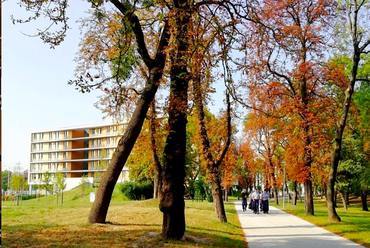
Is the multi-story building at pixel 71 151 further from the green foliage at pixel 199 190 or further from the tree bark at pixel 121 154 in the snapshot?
the tree bark at pixel 121 154

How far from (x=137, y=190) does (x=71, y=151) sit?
5863 centimetres

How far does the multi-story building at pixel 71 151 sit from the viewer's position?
110m

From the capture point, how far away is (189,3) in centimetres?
1341

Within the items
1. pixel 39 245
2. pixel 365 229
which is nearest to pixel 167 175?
pixel 39 245

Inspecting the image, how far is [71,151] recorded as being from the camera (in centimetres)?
11325

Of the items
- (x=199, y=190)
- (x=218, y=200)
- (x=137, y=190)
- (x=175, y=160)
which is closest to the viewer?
(x=175, y=160)

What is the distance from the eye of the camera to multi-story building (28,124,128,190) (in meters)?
110

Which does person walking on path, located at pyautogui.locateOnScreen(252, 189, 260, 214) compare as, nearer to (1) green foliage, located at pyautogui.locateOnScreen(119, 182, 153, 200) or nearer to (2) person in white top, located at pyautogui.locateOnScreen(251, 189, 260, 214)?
(2) person in white top, located at pyautogui.locateOnScreen(251, 189, 260, 214)

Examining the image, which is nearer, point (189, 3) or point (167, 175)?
point (189, 3)

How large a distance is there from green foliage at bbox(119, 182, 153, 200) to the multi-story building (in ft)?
158

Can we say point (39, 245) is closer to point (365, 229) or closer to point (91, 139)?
point (365, 229)

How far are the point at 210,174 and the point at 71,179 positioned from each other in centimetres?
8611

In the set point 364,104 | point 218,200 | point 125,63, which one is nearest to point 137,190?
point 364,104

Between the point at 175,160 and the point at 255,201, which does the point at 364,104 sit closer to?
the point at 255,201
